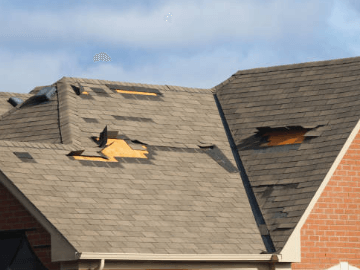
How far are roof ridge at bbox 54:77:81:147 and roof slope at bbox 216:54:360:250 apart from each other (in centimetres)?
466

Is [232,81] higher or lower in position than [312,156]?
higher

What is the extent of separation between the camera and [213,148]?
2453 centimetres

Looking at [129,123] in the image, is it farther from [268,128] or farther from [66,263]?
[66,263]

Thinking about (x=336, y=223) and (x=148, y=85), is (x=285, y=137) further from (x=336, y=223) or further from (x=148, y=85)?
(x=148, y=85)

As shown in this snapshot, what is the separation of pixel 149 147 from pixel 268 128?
3.55 m

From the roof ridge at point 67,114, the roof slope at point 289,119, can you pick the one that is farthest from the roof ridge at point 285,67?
the roof ridge at point 67,114

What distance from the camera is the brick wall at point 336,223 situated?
21.4m

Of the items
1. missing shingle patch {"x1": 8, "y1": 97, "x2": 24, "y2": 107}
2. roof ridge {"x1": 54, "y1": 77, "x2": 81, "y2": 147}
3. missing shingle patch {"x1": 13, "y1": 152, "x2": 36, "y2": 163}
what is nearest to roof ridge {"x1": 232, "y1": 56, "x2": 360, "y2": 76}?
roof ridge {"x1": 54, "y1": 77, "x2": 81, "y2": 147}

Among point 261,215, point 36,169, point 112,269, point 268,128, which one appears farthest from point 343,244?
point 36,169

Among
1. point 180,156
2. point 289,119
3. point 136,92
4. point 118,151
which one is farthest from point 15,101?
point 289,119

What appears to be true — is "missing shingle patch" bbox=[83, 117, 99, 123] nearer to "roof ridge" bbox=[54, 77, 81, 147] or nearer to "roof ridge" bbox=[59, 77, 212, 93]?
"roof ridge" bbox=[54, 77, 81, 147]

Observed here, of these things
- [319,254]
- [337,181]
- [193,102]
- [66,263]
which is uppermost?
[193,102]

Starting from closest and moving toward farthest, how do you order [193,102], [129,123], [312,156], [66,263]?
[66,263] < [312,156] < [129,123] < [193,102]

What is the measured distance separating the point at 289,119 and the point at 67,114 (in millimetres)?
6111
